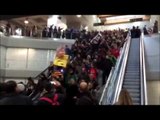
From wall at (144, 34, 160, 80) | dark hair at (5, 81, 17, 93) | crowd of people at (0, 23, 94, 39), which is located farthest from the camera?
crowd of people at (0, 23, 94, 39)

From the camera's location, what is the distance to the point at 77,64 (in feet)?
37.3

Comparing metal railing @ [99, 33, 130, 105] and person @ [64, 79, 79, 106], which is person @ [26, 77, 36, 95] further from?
person @ [64, 79, 79, 106]

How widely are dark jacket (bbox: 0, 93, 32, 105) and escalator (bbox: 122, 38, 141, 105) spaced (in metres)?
3.33

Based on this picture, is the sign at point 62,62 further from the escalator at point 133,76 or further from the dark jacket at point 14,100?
the dark jacket at point 14,100

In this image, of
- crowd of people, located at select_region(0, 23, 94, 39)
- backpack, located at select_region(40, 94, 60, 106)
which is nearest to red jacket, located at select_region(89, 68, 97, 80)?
backpack, located at select_region(40, 94, 60, 106)

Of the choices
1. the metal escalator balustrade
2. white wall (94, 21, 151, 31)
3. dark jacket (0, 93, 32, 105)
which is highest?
white wall (94, 21, 151, 31)

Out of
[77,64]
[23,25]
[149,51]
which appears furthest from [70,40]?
[77,64]

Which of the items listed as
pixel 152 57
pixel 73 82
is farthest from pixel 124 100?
pixel 152 57

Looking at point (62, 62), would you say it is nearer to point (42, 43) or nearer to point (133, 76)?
point (133, 76)

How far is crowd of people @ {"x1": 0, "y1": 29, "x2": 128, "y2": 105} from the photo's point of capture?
4.05m

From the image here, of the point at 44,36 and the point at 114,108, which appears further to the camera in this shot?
the point at 44,36

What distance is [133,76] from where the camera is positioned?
10430 mm

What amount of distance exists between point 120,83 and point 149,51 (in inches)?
293
